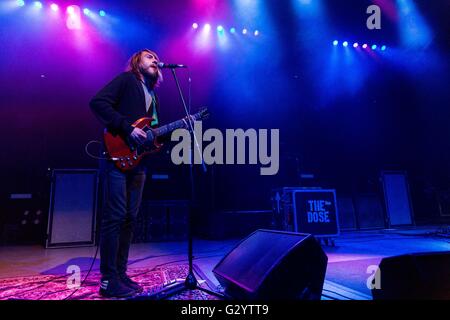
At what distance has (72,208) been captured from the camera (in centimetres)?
502

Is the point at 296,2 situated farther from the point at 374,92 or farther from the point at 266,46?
the point at 374,92

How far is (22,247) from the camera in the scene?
5160 millimetres

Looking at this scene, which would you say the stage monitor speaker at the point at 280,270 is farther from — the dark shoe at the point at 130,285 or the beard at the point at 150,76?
the beard at the point at 150,76

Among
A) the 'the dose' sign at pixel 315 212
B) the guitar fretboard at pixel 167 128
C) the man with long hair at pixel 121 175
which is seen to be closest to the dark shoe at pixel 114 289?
the man with long hair at pixel 121 175

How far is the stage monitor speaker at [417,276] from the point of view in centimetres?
155

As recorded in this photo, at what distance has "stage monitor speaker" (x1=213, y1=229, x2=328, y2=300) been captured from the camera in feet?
5.41

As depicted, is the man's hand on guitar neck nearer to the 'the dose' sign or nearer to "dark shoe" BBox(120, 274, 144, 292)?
"dark shoe" BBox(120, 274, 144, 292)

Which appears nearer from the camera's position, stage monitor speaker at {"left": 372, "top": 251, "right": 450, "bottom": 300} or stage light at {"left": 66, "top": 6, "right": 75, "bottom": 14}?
stage monitor speaker at {"left": 372, "top": 251, "right": 450, "bottom": 300}

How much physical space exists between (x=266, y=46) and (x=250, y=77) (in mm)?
830

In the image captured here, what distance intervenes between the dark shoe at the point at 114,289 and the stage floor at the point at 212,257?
695mm

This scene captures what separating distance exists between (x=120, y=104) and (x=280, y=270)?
73.1 inches

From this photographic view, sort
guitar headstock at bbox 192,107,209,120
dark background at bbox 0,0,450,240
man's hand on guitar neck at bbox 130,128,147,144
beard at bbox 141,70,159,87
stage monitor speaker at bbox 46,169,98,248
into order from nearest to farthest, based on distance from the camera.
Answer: man's hand on guitar neck at bbox 130,128,147,144, beard at bbox 141,70,159,87, guitar headstock at bbox 192,107,209,120, stage monitor speaker at bbox 46,169,98,248, dark background at bbox 0,0,450,240

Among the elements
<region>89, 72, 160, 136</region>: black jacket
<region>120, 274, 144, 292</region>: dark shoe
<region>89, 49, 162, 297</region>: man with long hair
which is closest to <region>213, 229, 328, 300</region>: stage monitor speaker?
<region>120, 274, 144, 292</region>: dark shoe

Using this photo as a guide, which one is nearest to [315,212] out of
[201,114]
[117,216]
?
[201,114]
